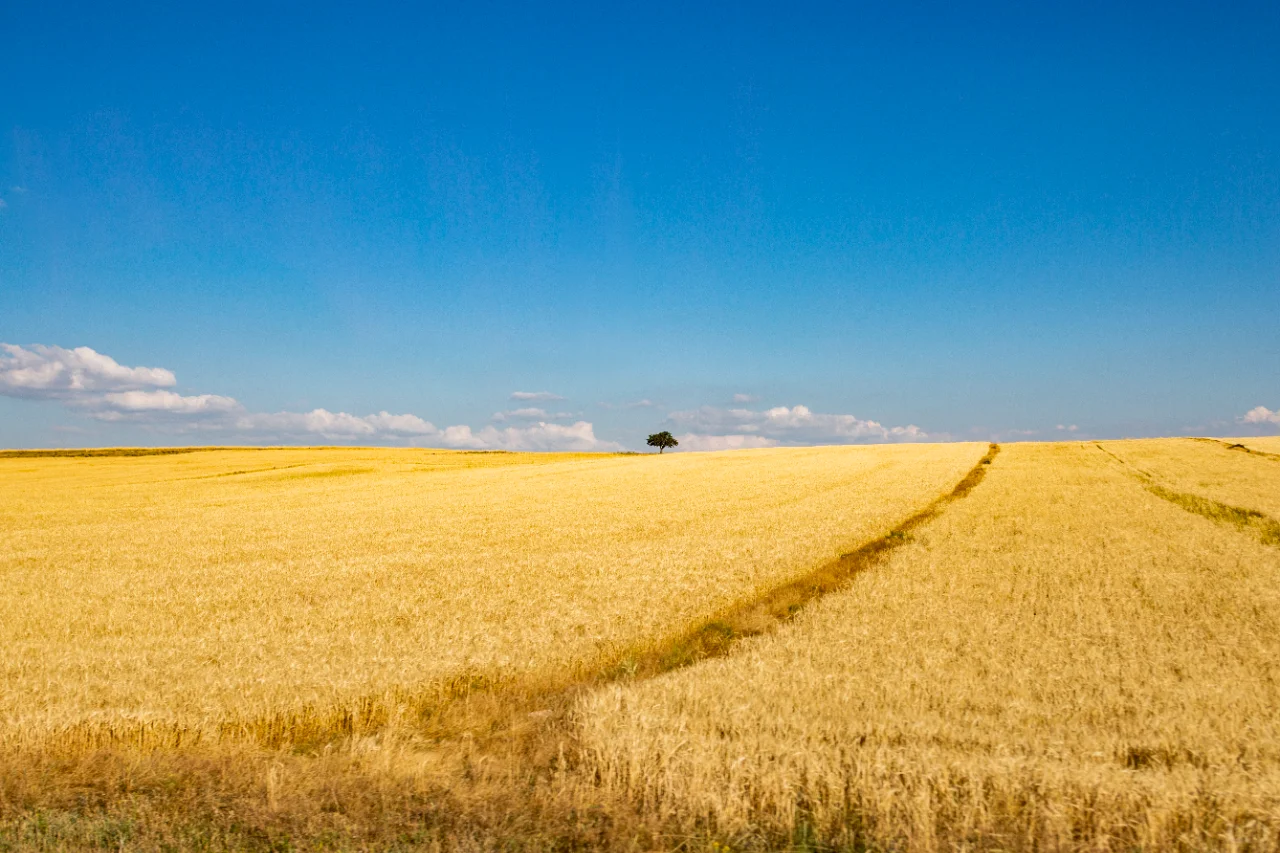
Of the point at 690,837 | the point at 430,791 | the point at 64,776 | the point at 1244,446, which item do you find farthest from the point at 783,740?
the point at 1244,446

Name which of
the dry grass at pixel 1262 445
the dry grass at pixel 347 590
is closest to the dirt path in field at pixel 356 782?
the dry grass at pixel 347 590

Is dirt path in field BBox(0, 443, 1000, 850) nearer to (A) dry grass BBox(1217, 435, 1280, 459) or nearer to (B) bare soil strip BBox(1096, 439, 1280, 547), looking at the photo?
(B) bare soil strip BBox(1096, 439, 1280, 547)

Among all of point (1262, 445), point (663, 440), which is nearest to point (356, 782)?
point (1262, 445)

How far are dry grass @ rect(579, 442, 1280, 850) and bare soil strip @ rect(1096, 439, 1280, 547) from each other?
6719mm

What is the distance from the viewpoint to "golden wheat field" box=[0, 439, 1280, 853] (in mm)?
5539

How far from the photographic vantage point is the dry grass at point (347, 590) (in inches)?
325

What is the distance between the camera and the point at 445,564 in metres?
16.8

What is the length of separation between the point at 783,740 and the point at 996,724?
213 cm

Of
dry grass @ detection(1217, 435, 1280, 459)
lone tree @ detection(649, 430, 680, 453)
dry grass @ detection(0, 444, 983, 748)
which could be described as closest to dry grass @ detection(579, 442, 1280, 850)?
dry grass @ detection(0, 444, 983, 748)

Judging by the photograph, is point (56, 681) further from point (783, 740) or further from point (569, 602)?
point (783, 740)

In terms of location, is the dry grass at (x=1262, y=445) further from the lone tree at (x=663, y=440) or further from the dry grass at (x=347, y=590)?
the lone tree at (x=663, y=440)

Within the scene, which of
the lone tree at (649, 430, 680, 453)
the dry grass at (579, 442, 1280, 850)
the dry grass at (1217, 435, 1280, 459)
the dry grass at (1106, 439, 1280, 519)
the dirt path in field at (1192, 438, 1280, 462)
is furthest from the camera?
the lone tree at (649, 430, 680, 453)

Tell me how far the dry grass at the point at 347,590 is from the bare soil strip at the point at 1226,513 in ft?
26.3

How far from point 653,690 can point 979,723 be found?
3.27 meters
